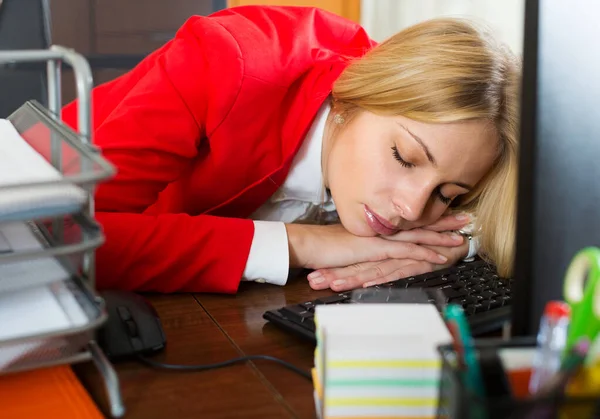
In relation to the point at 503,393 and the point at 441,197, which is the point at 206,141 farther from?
the point at 503,393

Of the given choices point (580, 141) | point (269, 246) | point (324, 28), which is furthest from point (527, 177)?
point (324, 28)

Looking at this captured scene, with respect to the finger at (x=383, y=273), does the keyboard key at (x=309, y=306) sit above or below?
above

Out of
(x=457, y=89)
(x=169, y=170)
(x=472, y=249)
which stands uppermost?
(x=457, y=89)

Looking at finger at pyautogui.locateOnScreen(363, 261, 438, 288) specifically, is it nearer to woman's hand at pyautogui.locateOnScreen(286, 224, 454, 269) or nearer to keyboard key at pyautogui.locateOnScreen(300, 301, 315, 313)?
woman's hand at pyautogui.locateOnScreen(286, 224, 454, 269)

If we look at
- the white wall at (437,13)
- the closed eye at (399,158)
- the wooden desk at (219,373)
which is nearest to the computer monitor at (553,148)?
the wooden desk at (219,373)

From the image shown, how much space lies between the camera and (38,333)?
483 millimetres

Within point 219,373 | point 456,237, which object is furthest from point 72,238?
point 456,237

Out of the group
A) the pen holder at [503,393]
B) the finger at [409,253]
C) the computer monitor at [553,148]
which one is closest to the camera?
the pen holder at [503,393]

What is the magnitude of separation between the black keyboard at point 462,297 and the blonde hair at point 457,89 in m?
0.05

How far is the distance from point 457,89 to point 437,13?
969 millimetres

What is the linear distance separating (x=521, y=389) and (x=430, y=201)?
568 millimetres

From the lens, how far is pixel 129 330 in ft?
2.00

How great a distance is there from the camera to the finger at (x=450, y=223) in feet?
3.22

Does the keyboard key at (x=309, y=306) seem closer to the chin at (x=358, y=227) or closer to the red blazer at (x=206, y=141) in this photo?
the red blazer at (x=206, y=141)
